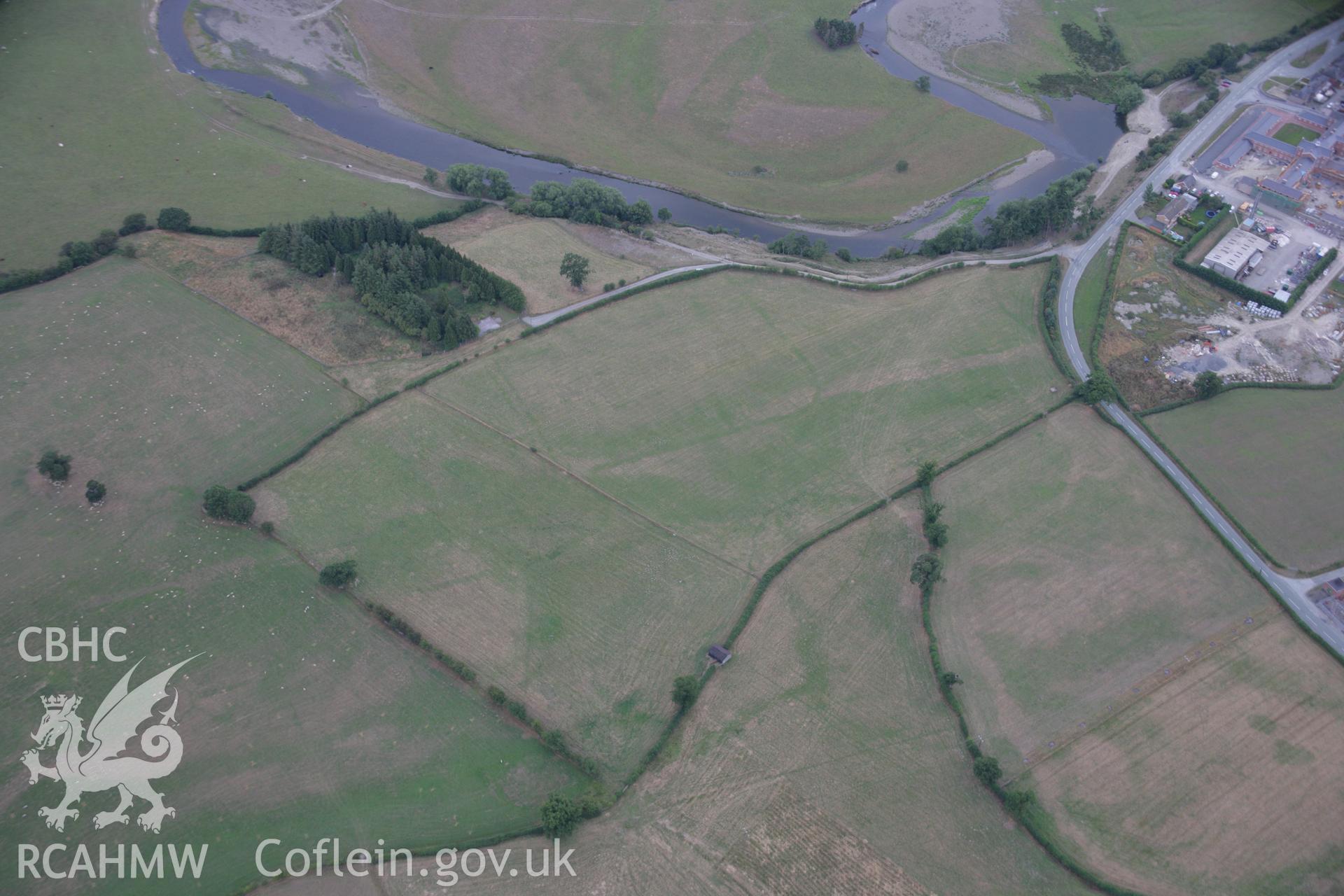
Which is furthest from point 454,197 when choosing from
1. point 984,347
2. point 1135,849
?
point 1135,849

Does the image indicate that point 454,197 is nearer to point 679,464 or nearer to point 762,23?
point 679,464

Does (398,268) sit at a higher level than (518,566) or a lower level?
higher

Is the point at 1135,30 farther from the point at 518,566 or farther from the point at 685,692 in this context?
the point at 685,692

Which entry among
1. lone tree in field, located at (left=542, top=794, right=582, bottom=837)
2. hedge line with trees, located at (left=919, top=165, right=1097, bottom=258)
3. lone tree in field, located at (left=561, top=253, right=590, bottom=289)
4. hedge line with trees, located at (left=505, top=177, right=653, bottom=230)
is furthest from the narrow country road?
lone tree in field, located at (left=542, top=794, right=582, bottom=837)

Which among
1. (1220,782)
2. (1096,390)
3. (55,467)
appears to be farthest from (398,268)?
(1220,782)

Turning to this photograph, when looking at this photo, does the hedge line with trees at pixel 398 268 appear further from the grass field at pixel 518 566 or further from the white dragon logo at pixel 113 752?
the white dragon logo at pixel 113 752

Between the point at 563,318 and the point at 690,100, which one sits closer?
the point at 563,318
